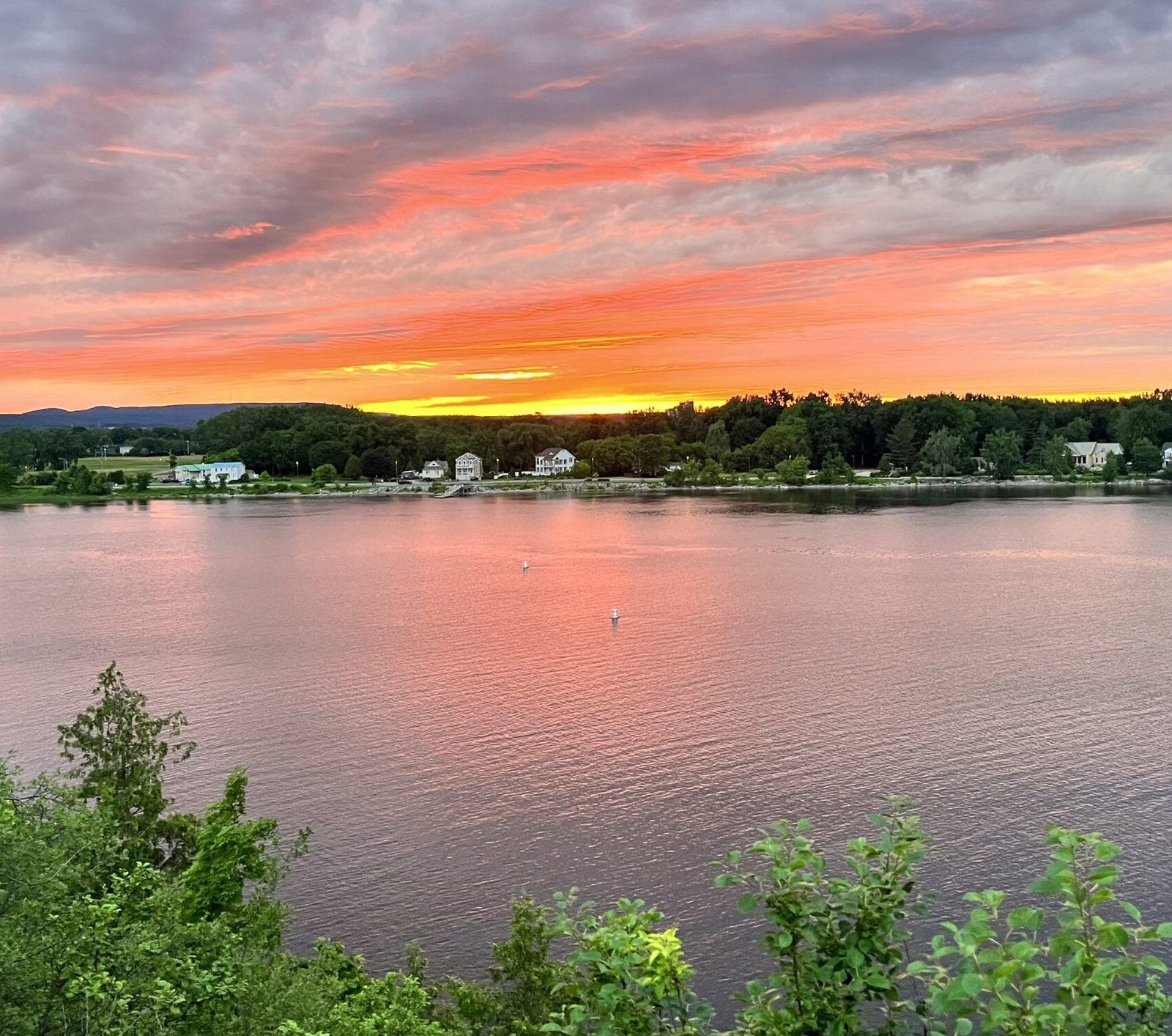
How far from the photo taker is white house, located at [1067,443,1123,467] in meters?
161

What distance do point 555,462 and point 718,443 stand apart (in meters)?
29.0

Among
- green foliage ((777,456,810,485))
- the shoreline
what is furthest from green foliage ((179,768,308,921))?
green foliage ((777,456,810,485))

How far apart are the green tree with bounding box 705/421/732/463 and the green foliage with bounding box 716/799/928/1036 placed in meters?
162

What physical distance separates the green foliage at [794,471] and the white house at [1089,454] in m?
45.4

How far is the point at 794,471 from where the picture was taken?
152m

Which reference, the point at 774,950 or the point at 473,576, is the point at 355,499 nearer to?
the point at 473,576

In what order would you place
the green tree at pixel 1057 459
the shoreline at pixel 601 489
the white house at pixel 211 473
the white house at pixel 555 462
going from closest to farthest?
the shoreline at pixel 601 489, the green tree at pixel 1057 459, the white house at pixel 211 473, the white house at pixel 555 462

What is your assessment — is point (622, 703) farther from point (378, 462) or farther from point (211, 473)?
point (211, 473)

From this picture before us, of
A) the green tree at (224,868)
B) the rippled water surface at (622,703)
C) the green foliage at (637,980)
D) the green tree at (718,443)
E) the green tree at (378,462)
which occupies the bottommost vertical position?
the rippled water surface at (622,703)

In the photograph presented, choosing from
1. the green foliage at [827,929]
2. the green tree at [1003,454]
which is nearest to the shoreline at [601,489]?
the green tree at [1003,454]

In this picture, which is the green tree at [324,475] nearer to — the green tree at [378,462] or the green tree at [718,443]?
the green tree at [378,462]

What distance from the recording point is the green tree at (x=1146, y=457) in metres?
149

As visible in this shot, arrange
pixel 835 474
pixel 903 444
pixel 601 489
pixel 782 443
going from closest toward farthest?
pixel 835 474
pixel 601 489
pixel 903 444
pixel 782 443

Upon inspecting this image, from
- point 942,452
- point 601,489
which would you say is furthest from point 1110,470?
point 601,489
